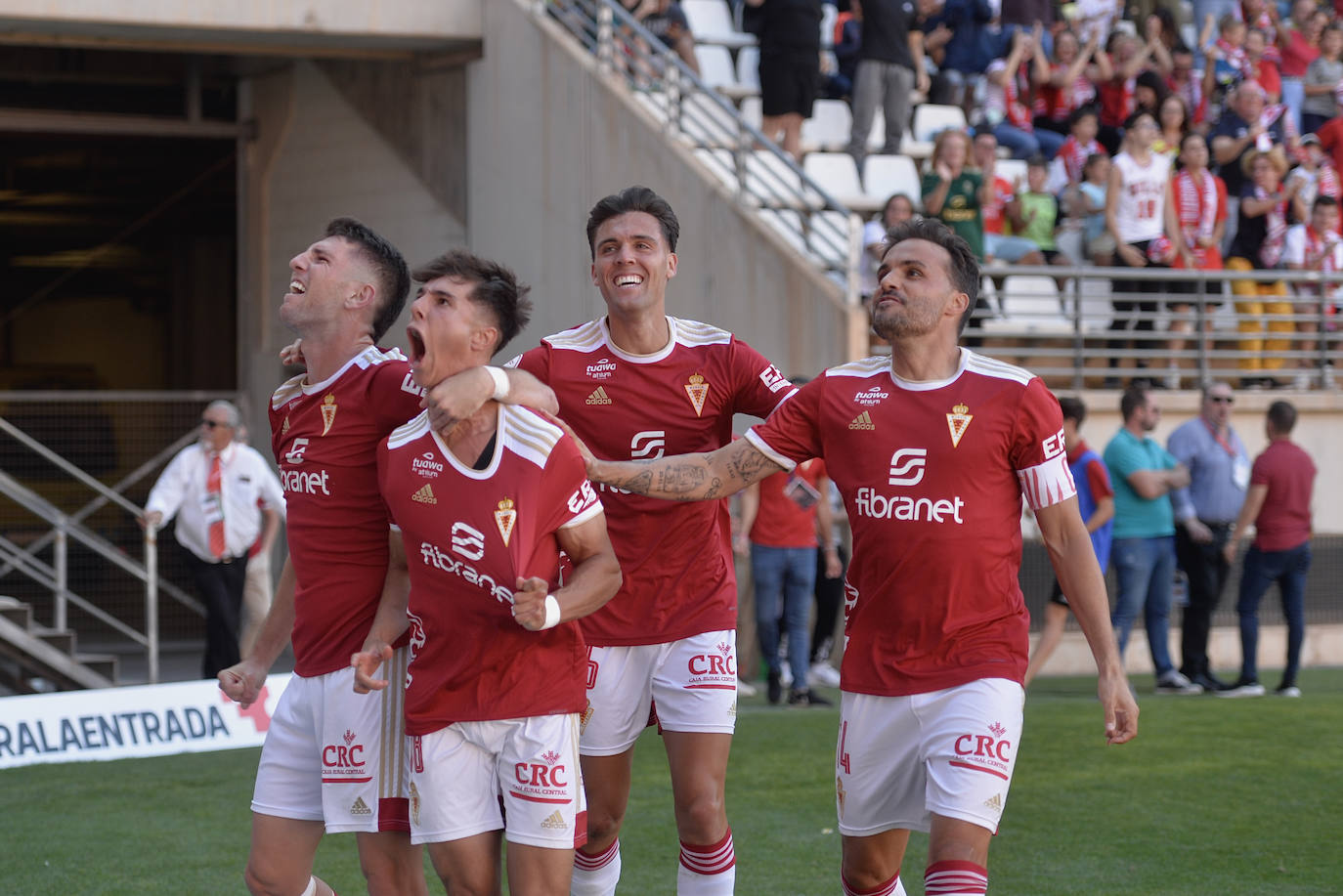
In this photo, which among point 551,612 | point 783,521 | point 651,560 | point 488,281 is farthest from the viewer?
point 783,521

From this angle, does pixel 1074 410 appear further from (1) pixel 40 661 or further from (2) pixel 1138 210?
(1) pixel 40 661

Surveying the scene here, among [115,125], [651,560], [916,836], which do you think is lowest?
[916,836]

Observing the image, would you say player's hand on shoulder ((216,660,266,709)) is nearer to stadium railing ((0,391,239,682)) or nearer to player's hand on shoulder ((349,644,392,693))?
player's hand on shoulder ((349,644,392,693))

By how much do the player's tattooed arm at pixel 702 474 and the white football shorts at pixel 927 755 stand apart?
0.76 m

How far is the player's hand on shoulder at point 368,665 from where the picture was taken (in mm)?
4332

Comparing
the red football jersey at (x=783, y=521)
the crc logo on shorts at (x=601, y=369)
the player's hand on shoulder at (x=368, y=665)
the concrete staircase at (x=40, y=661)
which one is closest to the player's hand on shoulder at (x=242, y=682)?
the player's hand on shoulder at (x=368, y=665)

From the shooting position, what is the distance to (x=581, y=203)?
15617mm

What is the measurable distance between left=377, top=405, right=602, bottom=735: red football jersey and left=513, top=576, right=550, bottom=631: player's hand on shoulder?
0.19 metres

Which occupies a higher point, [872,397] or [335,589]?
[872,397]

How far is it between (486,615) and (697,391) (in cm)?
159

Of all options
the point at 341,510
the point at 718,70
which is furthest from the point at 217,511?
the point at 341,510

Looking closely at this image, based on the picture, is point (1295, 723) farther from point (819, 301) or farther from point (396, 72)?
point (396, 72)

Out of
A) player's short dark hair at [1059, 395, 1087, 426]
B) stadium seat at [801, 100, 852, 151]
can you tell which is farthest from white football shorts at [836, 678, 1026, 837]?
stadium seat at [801, 100, 852, 151]

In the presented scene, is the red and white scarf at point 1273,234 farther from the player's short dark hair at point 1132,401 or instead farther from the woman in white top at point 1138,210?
the player's short dark hair at point 1132,401
